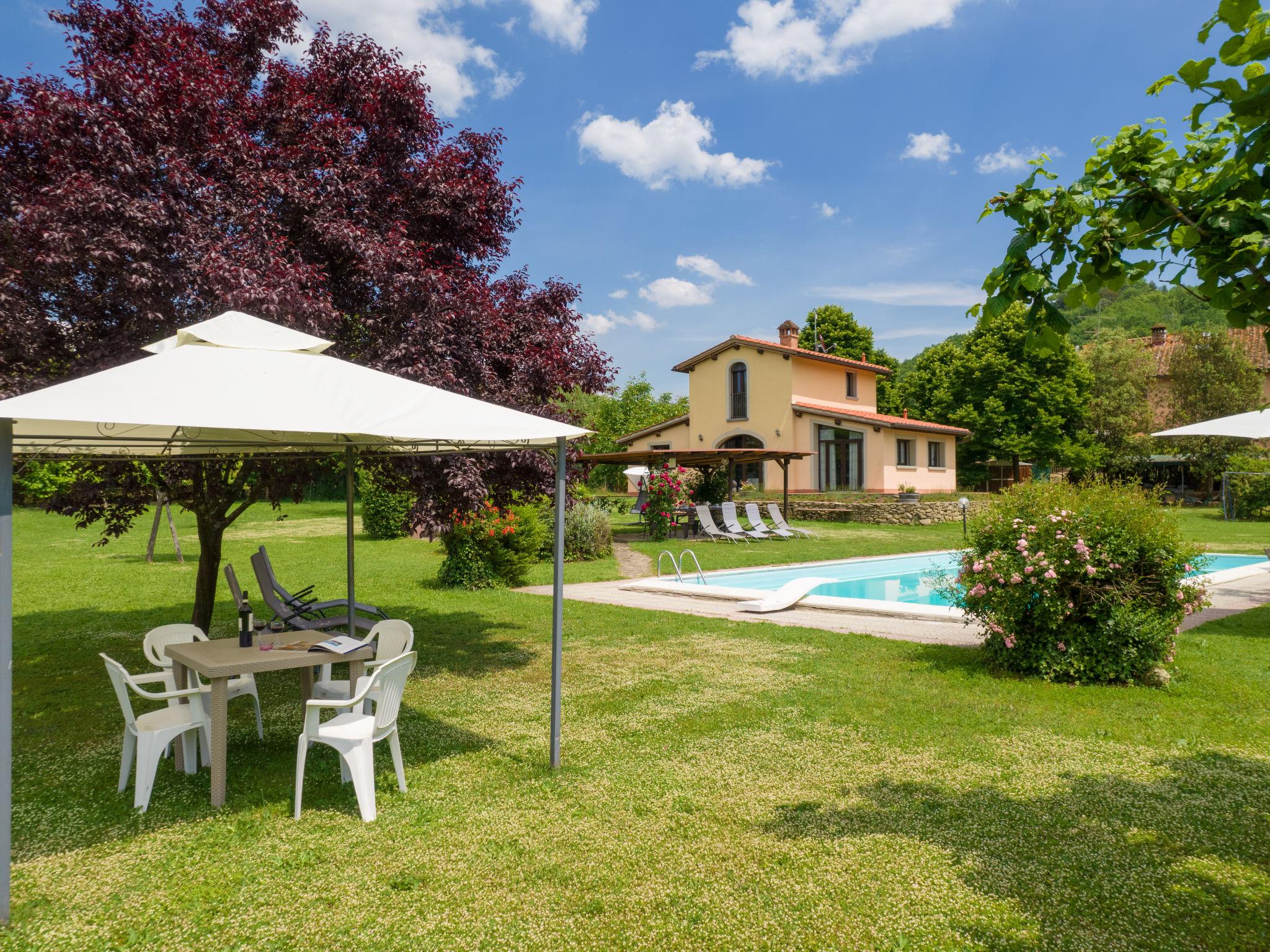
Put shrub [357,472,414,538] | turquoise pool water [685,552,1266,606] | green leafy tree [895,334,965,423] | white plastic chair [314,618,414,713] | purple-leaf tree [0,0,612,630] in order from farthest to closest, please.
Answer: green leafy tree [895,334,965,423], shrub [357,472,414,538], turquoise pool water [685,552,1266,606], purple-leaf tree [0,0,612,630], white plastic chair [314,618,414,713]

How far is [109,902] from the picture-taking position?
3564 mm

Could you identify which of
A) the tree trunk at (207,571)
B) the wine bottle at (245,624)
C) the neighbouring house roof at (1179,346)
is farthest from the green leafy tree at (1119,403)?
the wine bottle at (245,624)

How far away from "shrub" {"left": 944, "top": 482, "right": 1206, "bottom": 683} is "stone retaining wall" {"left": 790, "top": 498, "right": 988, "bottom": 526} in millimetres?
21537

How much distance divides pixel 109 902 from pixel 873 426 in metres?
30.8

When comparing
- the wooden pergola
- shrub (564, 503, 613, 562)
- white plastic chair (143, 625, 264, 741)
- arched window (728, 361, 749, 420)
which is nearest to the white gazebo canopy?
white plastic chair (143, 625, 264, 741)

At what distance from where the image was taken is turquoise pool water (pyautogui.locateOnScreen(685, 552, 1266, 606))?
14234 millimetres

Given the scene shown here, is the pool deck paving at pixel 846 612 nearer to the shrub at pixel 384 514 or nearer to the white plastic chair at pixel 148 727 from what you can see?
the white plastic chair at pixel 148 727

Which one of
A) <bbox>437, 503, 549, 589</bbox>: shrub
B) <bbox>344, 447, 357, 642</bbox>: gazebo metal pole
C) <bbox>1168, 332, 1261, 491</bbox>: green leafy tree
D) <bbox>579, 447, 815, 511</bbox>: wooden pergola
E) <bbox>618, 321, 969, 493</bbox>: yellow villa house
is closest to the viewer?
<bbox>344, 447, 357, 642</bbox>: gazebo metal pole

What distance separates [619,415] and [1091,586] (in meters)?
43.5

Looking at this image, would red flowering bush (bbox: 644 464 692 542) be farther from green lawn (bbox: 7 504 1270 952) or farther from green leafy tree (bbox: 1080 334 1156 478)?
green leafy tree (bbox: 1080 334 1156 478)

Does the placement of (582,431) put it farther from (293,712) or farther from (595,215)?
(595,215)

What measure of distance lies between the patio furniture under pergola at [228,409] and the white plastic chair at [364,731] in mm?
964

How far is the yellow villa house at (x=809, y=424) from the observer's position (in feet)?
106

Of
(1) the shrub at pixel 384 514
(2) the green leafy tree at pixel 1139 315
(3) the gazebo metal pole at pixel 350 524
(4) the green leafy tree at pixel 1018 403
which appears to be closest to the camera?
(3) the gazebo metal pole at pixel 350 524
